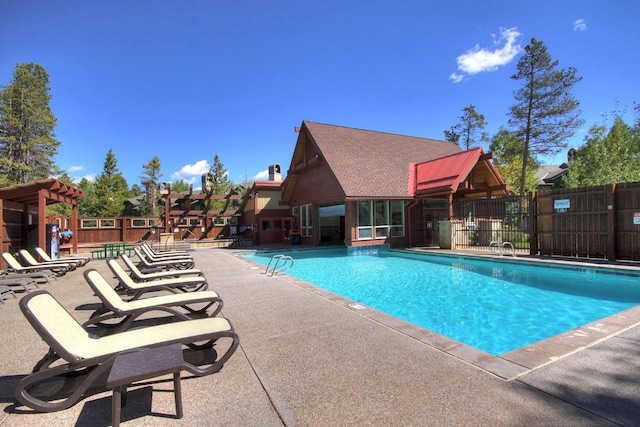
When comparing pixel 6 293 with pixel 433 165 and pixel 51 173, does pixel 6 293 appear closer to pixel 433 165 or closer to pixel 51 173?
pixel 433 165

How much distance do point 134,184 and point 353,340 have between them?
229 ft

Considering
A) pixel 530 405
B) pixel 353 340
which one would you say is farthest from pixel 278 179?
pixel 530 405

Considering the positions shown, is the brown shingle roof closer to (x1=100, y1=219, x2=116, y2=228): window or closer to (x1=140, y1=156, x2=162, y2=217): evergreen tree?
(x1=100, y1=219, x2=116, y2=228): window

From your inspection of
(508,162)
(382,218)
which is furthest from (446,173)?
(508,162)

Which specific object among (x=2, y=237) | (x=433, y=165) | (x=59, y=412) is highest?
(x=433, y=165)

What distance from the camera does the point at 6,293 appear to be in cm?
676

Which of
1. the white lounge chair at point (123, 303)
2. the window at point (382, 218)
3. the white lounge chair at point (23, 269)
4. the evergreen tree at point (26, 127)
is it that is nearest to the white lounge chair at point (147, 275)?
the white lounge chair at point (123, 303)

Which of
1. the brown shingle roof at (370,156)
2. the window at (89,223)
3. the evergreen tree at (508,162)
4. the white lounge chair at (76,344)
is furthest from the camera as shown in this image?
the evergreen tree at (508,162)

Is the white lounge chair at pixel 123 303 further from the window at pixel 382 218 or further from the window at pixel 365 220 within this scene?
the window at pixel 382 218

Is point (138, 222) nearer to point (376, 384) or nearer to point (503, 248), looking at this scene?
point (503, 248)

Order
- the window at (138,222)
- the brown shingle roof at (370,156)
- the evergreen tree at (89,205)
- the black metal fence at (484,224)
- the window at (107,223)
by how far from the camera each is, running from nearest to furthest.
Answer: the black metal fence at (484,224) → the brown shingle roof at (370,156) → the window at (107,223) → the window at (138,222) → the evergreen tree at (89,205)

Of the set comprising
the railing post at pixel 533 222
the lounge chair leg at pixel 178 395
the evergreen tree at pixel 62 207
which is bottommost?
the lounge chair leg at pixel 178 395

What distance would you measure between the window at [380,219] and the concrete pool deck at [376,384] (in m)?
13.0

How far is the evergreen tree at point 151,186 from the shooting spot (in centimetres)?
4434
